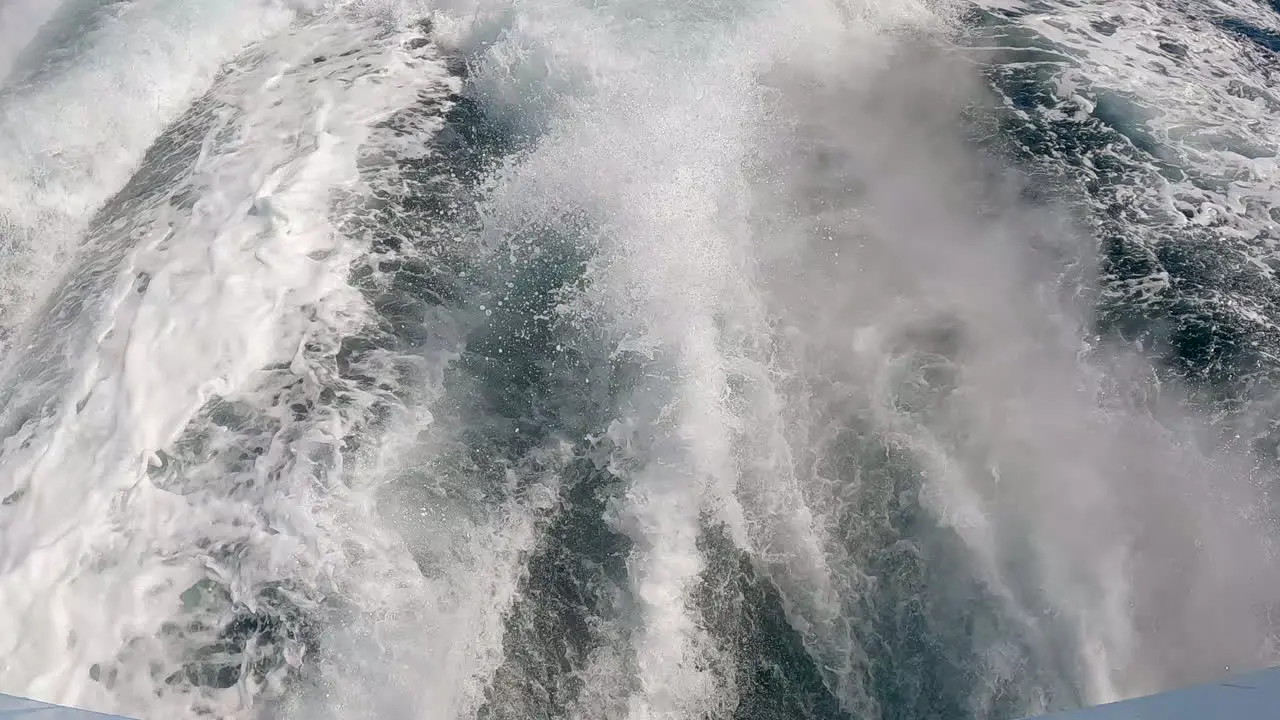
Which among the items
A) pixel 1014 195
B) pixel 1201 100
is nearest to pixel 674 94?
pixel 1014 195

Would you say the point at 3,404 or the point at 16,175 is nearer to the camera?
the point at 3,404

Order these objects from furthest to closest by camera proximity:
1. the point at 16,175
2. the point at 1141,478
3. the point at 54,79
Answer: the point at 54,79, the point at 16,175, the point at 1141,478

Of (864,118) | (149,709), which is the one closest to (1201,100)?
(864,118)

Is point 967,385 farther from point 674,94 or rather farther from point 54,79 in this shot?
point 54,79

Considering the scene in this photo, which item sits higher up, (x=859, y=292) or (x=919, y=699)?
(x=859, y=292)

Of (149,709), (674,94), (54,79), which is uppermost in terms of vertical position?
(54,79)

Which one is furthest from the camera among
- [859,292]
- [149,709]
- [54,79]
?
[54,79]

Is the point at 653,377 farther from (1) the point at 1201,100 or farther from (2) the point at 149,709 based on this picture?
(1) the point at 1201,100
